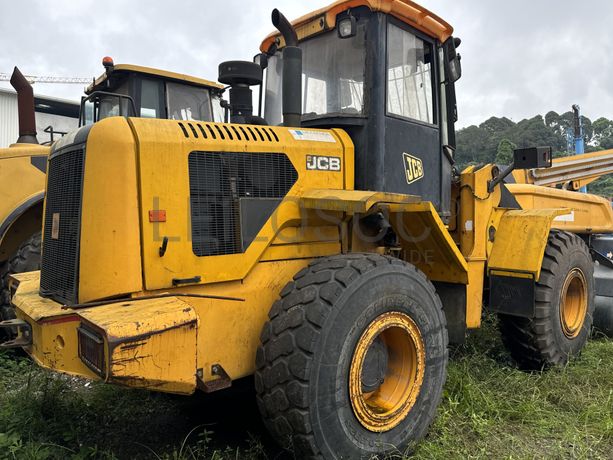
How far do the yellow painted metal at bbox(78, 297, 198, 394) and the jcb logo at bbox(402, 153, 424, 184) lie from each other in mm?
1928

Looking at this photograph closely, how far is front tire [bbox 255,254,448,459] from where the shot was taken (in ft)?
8.32

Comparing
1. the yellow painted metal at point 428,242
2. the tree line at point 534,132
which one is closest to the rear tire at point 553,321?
the yellow painted metal at point 428,242

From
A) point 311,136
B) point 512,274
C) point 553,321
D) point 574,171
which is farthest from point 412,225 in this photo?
point 574,171

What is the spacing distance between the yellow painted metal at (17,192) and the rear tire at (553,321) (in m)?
4.59

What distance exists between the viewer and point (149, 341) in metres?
2.25

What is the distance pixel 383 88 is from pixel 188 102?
358 cm

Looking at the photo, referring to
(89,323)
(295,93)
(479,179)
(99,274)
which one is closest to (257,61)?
(295,93)

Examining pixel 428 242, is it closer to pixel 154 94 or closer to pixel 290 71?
pixel 290 71

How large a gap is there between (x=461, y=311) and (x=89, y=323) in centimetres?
276

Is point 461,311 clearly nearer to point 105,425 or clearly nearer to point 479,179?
point 479,179

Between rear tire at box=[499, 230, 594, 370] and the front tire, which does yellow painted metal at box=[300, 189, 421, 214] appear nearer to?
the front tire

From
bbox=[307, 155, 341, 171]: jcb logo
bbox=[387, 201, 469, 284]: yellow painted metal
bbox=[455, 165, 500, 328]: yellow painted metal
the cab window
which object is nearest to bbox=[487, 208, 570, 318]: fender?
bbox=[455, 165, 500, 328]: yellow painted metal

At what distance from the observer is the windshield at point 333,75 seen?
3.48 m

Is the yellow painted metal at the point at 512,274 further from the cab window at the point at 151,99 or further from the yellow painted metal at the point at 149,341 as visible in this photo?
the cab window at the point at 151,99
